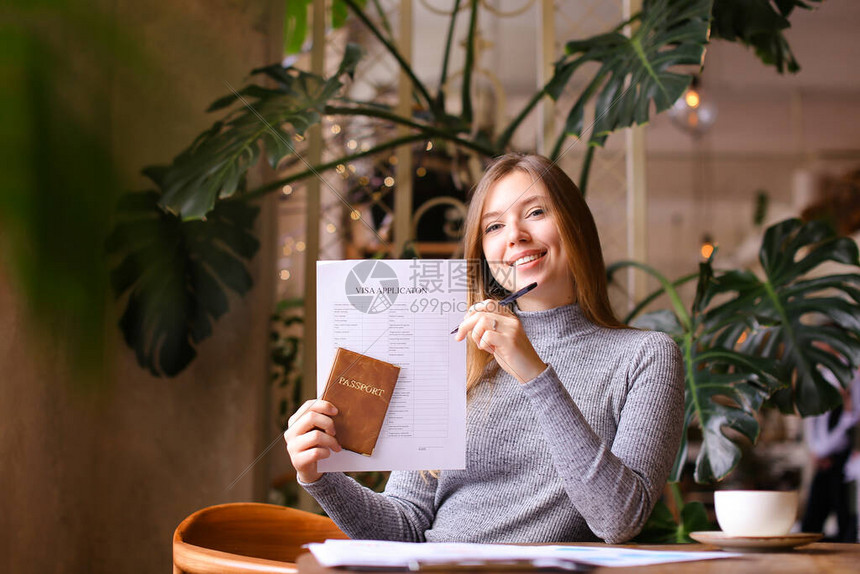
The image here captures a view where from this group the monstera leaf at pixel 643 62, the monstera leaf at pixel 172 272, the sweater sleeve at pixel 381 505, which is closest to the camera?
the sweater sleeve at pixel 381 505

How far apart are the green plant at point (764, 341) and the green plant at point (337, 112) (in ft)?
1.42

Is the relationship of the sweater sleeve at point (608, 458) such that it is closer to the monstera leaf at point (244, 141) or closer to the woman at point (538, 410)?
the woman at point (538, 410)

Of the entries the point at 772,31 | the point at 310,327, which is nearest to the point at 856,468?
the point at 772,31

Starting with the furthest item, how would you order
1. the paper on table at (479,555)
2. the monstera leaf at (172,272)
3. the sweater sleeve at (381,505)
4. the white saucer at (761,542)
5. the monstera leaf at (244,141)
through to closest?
the monstera leaf at (172,272)
the monstera leaf at (244,141)
the sweater sleeve at (381,505)
the white saucer at (761,542)
the paper on table at (479,555)

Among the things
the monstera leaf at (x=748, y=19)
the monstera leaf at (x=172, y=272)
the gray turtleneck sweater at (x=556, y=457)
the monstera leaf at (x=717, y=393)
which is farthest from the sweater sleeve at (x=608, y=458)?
the monstera leaf at (x=172, y=272)

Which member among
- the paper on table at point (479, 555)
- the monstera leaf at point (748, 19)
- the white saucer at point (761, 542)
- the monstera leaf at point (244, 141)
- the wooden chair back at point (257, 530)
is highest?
the monstera leaf at point (748, 19)

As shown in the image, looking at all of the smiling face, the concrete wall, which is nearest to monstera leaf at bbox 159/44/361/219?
the concrete wall

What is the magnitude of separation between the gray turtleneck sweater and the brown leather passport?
0.14 m

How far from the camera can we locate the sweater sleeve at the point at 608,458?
90 cm

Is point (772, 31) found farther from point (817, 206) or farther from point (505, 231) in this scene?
point (817, 206)

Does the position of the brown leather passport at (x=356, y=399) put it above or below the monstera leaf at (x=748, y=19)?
below

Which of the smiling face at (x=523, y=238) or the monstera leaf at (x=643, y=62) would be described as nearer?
the smiling face at (x=523, y=238)

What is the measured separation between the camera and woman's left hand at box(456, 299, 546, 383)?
35.2 inches

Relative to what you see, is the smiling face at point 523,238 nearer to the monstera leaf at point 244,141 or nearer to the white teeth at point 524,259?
the white teeth at point 524,259
